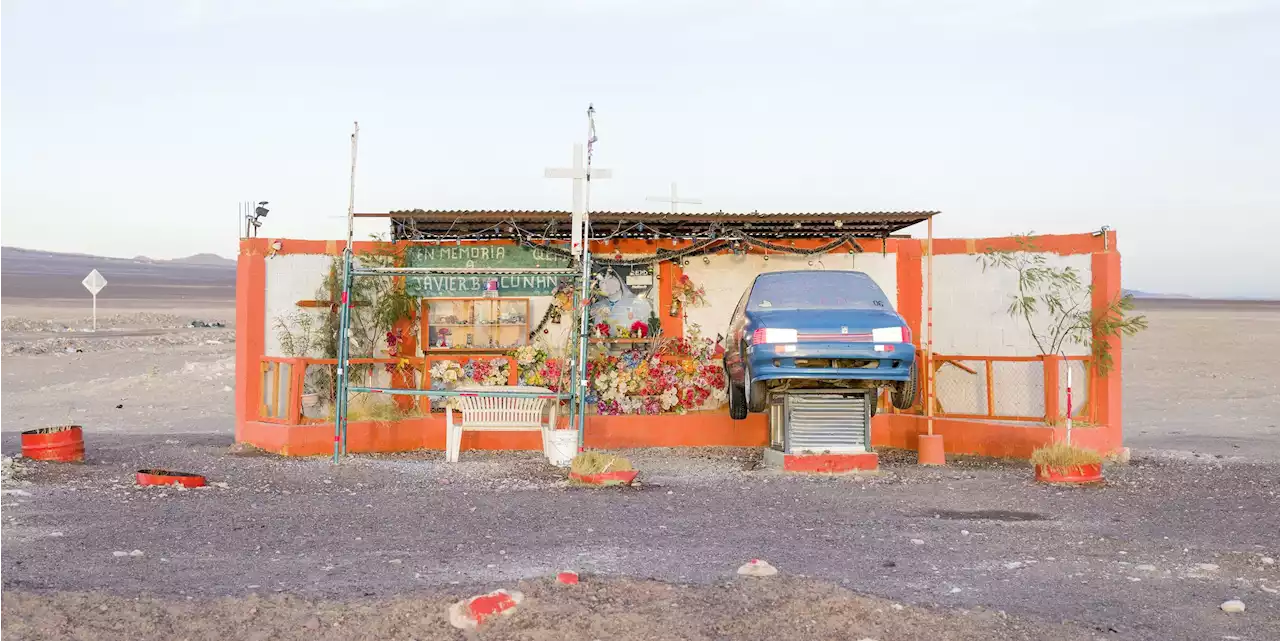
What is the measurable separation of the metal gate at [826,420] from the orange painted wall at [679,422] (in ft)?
7.70

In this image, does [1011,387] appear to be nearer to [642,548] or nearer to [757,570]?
[642,548]

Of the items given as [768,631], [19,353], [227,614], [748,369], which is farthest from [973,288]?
[19,353]

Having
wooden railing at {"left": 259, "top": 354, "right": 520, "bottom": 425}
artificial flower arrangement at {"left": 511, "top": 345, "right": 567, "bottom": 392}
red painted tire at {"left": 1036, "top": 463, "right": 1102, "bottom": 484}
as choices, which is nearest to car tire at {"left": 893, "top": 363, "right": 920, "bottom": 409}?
red painted tire at {"left": 1036, "top": 463, "right": 1102, "bottom": 484}

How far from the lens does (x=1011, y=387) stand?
15469 millimetres

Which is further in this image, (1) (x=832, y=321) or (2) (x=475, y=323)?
(2) (x=475, y=323)

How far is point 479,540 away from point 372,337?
24.0 feet

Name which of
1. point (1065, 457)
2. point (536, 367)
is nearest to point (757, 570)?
point (1065, 457)

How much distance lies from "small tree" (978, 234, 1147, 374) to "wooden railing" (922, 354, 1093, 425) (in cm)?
28

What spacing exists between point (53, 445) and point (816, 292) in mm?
8630

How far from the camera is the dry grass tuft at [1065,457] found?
40.4 ft

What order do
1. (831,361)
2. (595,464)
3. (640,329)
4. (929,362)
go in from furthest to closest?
(640,329) < (929,362) < (831,361) < (595,464)

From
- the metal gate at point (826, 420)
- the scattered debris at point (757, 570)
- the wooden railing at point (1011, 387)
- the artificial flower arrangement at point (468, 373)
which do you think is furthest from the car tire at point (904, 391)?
the scattered debris at point (757, 570)

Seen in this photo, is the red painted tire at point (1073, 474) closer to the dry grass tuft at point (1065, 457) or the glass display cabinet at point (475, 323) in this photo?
the dry grass tuft at point (1065, 457)

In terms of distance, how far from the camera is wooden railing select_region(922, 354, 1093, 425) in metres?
14.6
